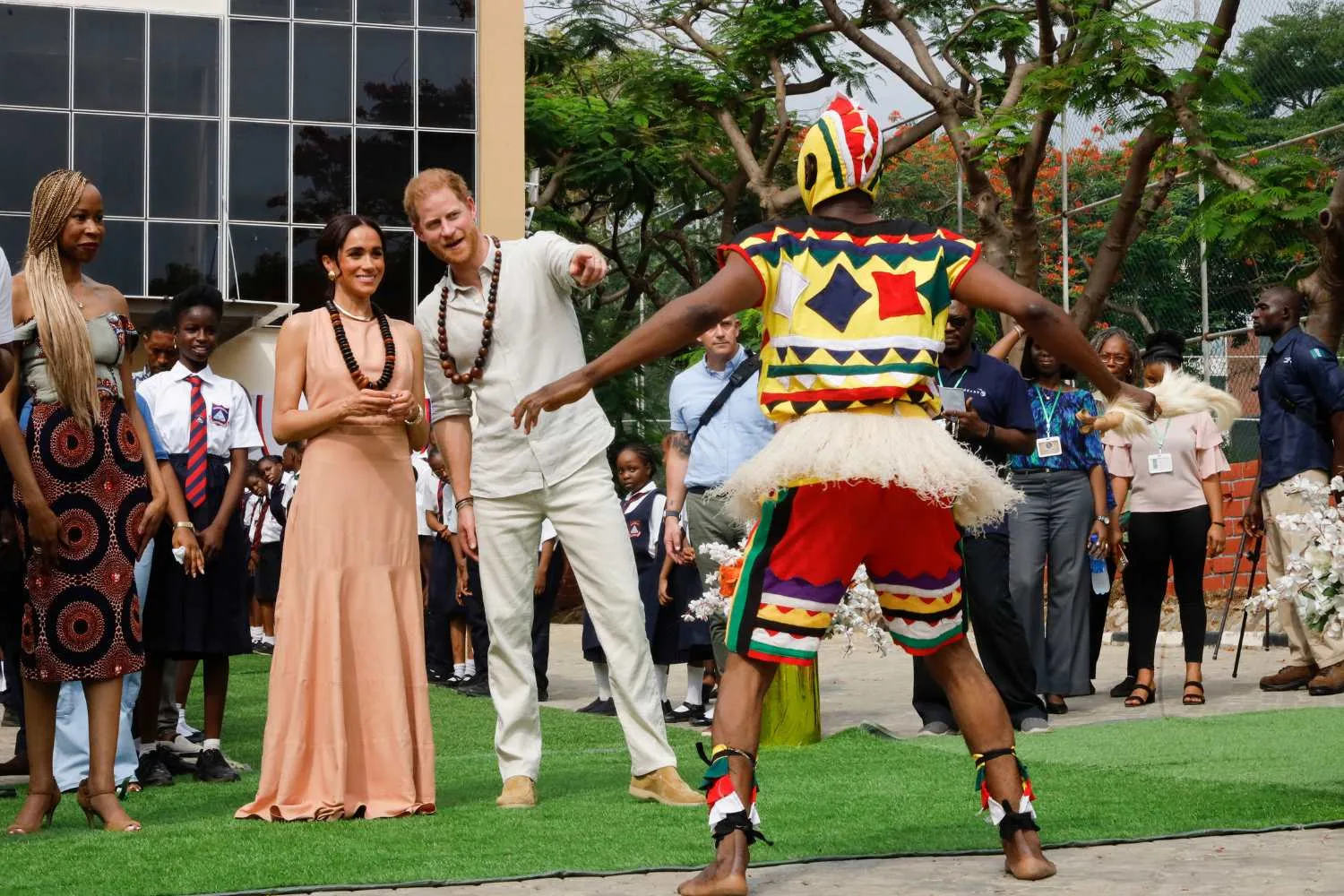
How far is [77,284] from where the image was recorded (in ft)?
22.5

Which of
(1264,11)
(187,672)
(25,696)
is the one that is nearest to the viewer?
(25,696)

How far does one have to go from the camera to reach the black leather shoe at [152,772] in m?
8.18

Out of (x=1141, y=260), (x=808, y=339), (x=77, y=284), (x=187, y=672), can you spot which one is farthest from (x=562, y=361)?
(x=1141, y=260)

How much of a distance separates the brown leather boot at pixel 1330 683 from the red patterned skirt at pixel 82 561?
693cm

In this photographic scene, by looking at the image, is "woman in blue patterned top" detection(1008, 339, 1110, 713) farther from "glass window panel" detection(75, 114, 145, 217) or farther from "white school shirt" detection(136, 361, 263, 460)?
"glass window panel" detection(75, 114, 145, 217)

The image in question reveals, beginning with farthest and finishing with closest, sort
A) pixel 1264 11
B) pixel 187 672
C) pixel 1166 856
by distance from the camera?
pixel 1264 11 < pixel 187 672 < pixel 1166 856

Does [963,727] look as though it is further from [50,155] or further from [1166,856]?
[50,155]

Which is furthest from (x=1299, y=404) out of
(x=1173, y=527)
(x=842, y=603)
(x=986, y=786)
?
(x=986, y=786)

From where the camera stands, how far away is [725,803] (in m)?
5.00

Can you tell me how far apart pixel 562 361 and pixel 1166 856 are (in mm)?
2945

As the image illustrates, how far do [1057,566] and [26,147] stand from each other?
21908 mm

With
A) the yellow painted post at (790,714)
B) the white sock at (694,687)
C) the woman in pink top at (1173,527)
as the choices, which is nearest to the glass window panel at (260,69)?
the white sock at (694,687)

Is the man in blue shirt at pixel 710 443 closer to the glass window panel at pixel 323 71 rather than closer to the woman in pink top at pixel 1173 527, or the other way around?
the woman in pink top at pixel 1173 527

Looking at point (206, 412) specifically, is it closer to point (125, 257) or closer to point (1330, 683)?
point (1330, 683)
